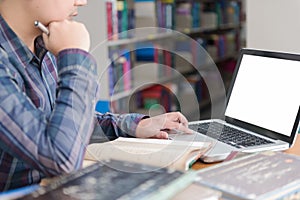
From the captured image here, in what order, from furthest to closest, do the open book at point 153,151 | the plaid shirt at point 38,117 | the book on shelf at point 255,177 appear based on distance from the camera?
1. the open book at point 153,151
2. the plaid shirt at point 38,117
3. the book on shelf at point 255,177

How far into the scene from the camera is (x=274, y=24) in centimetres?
220

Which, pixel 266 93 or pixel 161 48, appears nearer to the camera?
pixel 266 93

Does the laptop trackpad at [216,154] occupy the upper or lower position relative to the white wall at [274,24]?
lower

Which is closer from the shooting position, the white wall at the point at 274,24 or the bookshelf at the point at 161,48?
the white wall at the point at 274,24

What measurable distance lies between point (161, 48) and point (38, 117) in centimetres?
246

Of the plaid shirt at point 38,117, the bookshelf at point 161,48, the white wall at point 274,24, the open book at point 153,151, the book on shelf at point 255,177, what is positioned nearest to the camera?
the book on shelf at point 255,177

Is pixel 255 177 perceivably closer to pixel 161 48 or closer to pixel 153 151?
pixel 153 151

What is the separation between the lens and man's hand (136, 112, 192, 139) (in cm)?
123

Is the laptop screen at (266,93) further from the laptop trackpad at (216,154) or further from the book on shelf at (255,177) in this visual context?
the book on shelf at (255,177)

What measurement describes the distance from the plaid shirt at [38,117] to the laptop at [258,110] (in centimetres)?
34

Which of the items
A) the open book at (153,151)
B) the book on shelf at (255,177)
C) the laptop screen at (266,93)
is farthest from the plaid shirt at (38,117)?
the laptop screen at (266,93)

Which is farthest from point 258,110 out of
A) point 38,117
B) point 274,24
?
point 274,24

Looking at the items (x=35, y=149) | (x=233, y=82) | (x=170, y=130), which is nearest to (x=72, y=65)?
(x=35, y=149)

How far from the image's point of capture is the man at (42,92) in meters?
0.86
